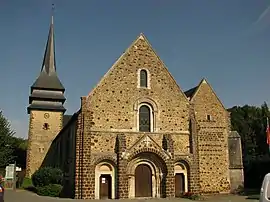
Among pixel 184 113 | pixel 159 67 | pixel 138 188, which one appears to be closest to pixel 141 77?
pixel 159 67

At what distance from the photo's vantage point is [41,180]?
27078 mm

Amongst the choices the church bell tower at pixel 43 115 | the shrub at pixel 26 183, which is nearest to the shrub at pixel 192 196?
the shrub at pixel 26 183

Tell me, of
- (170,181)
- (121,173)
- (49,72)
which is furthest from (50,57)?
(170,181)

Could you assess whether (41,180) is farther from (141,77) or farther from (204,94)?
(204,94)

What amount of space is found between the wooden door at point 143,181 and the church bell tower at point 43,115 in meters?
22.0

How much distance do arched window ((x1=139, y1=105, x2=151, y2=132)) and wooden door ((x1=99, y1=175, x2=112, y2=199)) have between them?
175 inches

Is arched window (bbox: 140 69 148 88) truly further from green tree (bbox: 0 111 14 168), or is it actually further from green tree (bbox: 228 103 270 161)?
green tree (bbox: 228 103 270 161)

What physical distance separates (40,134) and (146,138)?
23.6m

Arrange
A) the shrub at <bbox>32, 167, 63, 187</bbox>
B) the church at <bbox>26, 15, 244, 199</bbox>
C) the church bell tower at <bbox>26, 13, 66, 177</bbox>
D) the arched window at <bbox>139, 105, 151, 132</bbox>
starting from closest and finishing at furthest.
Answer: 1. the church at <bbox>26, 15, 244, 199</bbox>
2. the arched window at <bbox>139, 105, 151, 132</bbox>
3. the shrub at <bbox>32, 167, 63, 187</bbox>
4. the church bell tower at <bbox>26, 13, 66, 177</bbox>

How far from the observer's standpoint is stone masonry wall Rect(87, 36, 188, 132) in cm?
2538

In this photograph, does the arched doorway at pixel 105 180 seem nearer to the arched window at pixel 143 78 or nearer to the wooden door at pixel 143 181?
the wooden door at pixel 143 181

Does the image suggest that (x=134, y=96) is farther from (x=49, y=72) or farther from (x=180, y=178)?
(x=49, y=72)

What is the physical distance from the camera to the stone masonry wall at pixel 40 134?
43.6 meters

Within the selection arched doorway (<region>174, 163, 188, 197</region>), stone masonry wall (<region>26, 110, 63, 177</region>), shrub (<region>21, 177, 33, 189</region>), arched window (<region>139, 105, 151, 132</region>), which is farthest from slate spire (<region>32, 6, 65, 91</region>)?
arched doorway (<region>174, 163, 188, 197</region>)
